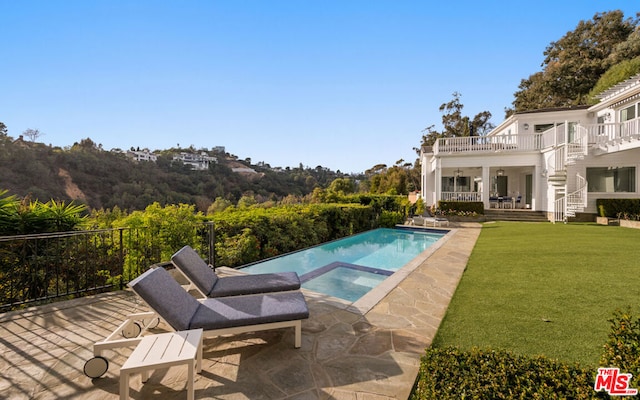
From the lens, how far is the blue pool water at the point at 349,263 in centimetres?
672

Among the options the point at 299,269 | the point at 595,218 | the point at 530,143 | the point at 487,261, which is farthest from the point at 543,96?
the point at 299,269

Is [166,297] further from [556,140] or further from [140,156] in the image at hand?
[140,156]

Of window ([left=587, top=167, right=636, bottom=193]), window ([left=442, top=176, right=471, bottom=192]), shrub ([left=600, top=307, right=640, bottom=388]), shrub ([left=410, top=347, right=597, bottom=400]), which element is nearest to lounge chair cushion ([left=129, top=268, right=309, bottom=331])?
shrub ([left=410, top=347, right=597, bottom=400])

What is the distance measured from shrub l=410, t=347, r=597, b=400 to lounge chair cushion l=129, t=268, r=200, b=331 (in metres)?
2.29

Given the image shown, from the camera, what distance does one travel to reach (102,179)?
28688 mm

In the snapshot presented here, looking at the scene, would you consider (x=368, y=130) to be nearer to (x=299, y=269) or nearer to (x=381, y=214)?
(x=381, y=214)

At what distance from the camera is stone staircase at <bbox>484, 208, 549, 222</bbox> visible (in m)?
16.8

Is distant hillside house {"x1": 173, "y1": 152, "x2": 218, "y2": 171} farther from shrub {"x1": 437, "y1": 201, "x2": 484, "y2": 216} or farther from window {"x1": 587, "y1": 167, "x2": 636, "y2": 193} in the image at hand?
window {"x1": 587, "y1": 167, "x2": 636, "y2": 193}

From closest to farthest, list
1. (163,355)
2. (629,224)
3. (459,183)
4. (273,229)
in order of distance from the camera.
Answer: (163,355) < (273,229) < (629,224) < (459,183)

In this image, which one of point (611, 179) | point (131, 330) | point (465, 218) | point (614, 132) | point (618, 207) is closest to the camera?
point (131, 330)

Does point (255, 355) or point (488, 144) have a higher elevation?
point (488, 144)

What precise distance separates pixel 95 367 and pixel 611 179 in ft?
71.9

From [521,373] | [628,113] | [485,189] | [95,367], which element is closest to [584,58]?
[628,113]

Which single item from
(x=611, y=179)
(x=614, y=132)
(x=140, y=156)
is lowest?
(x=611, y=179)
